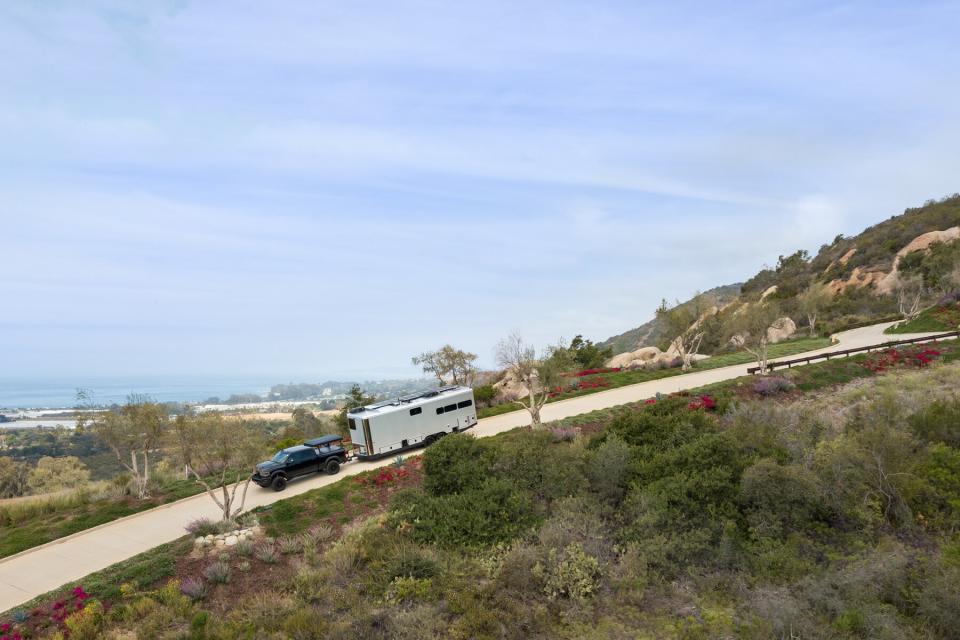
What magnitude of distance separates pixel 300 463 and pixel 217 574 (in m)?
7.65

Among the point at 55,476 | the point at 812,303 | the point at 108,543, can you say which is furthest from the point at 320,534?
the point at 812,303

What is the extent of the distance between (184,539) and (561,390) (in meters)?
23.1

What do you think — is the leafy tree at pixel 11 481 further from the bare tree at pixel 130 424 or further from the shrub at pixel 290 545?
the shrub at pixel 290 545

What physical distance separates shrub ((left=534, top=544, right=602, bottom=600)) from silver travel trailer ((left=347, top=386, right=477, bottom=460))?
1251cm

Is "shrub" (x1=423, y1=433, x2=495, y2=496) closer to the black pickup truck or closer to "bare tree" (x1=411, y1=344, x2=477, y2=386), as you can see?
the black pickup truck

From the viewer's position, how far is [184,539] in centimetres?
1505

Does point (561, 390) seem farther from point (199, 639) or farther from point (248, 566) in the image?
point (199, 639)

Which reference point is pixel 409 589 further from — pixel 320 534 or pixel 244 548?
pixel 244 548

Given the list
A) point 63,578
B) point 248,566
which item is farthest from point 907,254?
point 63,578

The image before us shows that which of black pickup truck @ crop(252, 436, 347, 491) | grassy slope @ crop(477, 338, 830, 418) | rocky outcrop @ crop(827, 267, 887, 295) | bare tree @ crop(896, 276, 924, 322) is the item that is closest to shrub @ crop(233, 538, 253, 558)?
black pickup truck @ crop(252, 436, 347, 491)

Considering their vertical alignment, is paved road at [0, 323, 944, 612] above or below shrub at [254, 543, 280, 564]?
above

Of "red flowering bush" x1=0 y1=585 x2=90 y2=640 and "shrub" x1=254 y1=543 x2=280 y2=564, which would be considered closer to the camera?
"red flowering bush" x1=0 y1=585 x2=90 y2=640

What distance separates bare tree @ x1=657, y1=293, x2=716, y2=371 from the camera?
36.2 meters

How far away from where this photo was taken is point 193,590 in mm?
12039
